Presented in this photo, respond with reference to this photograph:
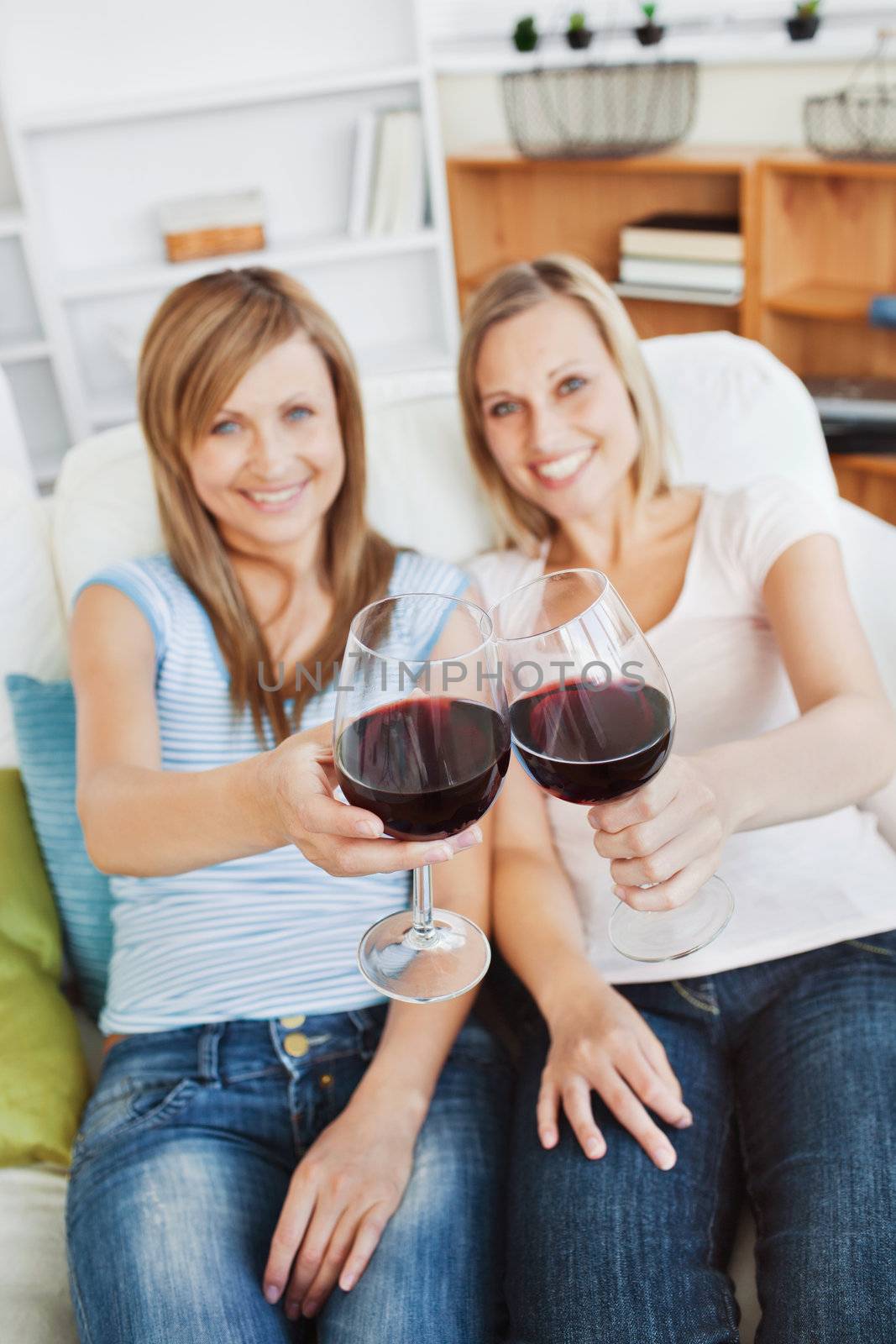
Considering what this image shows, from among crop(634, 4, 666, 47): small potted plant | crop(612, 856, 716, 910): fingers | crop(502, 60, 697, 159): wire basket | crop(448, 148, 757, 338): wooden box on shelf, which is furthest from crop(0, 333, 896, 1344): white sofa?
crop(634, 4, 666, 47): small potted plant

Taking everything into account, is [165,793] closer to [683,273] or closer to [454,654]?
[454,654]

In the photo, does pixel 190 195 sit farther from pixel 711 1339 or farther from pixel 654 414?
pixel 711 1339

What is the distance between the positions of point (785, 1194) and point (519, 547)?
0.89 metres

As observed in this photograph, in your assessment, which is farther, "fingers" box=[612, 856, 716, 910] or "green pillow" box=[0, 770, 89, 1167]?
"green pillow" box=[0, 770, 89, 1167]

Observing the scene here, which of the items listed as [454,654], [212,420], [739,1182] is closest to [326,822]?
[454,654]

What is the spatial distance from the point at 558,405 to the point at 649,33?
78.3 inches

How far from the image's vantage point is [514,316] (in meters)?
1.54

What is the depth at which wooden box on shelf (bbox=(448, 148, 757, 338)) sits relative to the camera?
3.01 metres

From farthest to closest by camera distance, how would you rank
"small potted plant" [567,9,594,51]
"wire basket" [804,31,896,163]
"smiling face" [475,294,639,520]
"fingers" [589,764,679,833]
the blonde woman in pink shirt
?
"small potted plant" [567,9,594,51]
"wire basket" [804,31,896,163]
"smiling face" [475,294,639,520]
the blonde woman in pink shirt
"fingers" [589,764,679,833]

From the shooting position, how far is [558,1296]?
3.37ft

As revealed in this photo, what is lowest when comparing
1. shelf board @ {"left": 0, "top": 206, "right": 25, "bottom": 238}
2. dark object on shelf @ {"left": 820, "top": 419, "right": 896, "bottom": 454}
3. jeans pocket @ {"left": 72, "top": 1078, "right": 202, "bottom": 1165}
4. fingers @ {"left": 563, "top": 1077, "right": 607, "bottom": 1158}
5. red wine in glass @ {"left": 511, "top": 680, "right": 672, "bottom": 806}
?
dark object on shelf @ {"left": 820, "top": 419, "right": 896, "bottom": 454}

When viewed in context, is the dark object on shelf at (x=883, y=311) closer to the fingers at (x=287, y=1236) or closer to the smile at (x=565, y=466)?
the smile at (x=565, y=466)

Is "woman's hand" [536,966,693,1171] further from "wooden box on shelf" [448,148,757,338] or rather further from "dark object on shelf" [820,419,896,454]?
"wooden box on shelf" [448,148,757,338]

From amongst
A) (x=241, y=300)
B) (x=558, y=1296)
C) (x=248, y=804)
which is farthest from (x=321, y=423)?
(x=558, y=1296)
